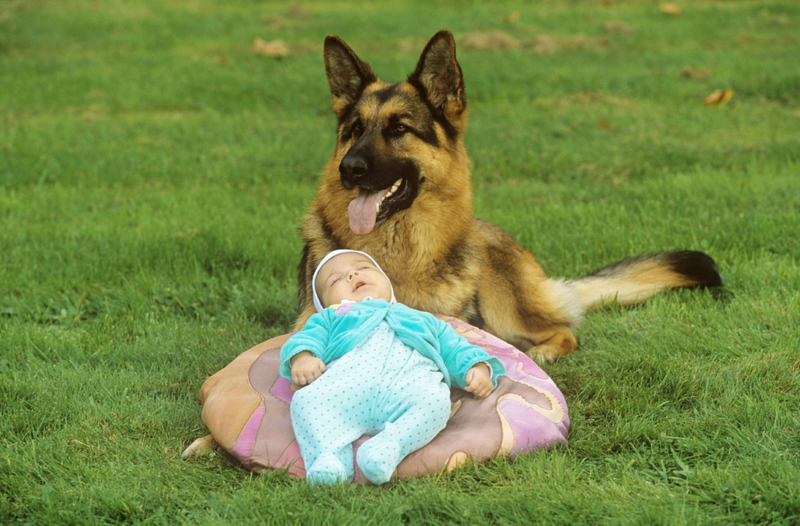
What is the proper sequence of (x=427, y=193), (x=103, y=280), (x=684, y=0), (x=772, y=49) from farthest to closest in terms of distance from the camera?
(x=684, y=0)
(x=772, y=49)
(x=103, y=280)
(x=427, y=193)

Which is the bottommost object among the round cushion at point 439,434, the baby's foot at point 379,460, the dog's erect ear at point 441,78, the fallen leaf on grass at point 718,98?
the round cushion at point 439,434

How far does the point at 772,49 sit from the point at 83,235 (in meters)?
11.7

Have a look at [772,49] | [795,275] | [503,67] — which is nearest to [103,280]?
[795,275]

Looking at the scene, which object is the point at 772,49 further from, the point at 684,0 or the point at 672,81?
the point at 684,0

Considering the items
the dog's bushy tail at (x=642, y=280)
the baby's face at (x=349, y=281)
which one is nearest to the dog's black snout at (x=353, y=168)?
the baby's face at (x=349, y=281)

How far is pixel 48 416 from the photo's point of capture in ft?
10.4

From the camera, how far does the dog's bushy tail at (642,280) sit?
4.33 m

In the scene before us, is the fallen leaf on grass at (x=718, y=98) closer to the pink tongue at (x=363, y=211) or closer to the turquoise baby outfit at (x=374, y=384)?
the pink tongue at (x=363, y=211)

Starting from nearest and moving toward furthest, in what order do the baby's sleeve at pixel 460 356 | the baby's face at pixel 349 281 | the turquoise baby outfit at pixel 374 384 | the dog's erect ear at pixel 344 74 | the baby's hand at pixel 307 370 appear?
1. the turquoise baby outfit at pixel 374 384
2. the baby's hand at pixel 307 370
3. the baby's sleeve at pixel 460 356
4. the baby's face at pixel 349 281
5. the dog's erect ear at pixel 344 74

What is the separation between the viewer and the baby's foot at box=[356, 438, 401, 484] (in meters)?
2.46

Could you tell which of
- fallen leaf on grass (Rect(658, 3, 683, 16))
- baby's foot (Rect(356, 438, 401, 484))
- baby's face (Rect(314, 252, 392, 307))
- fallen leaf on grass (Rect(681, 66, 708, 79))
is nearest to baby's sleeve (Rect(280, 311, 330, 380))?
baby's face (Rect(314, 252, 392, 307))

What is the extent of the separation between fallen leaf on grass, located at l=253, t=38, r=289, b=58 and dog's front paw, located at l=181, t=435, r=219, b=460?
9.68 metres

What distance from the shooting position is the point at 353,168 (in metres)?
3.49

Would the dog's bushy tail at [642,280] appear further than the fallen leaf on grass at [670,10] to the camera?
No
